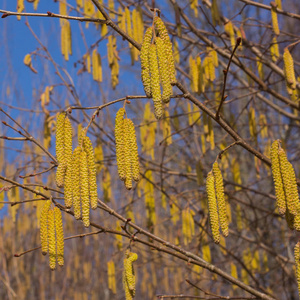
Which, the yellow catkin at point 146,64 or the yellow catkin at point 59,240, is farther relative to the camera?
the yellow catkin at point 59,240

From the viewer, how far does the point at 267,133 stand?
154 inches

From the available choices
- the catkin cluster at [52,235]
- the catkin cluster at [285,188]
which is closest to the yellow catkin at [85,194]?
the catkin cluster at [52,235]

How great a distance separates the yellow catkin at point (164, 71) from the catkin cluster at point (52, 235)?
581mm

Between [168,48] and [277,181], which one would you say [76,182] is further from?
[277,181]

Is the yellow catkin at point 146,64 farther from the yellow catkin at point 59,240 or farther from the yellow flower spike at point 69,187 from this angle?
the yellow catkin at point 59,240

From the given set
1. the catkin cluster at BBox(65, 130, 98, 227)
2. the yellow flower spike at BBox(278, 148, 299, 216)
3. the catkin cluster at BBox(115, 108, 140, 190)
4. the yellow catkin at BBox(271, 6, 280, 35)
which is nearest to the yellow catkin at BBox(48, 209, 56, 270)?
the catkin cluster at BBox(65, 130, 98, 227)

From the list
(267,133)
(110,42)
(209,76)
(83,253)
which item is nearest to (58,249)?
(209,76)

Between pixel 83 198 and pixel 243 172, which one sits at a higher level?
pixel 243 172

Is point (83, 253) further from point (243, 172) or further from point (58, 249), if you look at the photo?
point (58, 249)

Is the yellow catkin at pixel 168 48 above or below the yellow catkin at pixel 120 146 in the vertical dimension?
above

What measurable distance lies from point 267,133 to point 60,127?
107 inches

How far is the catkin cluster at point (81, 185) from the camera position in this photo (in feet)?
4.58

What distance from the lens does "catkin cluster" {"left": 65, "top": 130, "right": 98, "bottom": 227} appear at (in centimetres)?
139

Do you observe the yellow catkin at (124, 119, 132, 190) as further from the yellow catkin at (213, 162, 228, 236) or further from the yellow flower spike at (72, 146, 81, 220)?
the yellow catkin at (213, 162, 228, 236)
